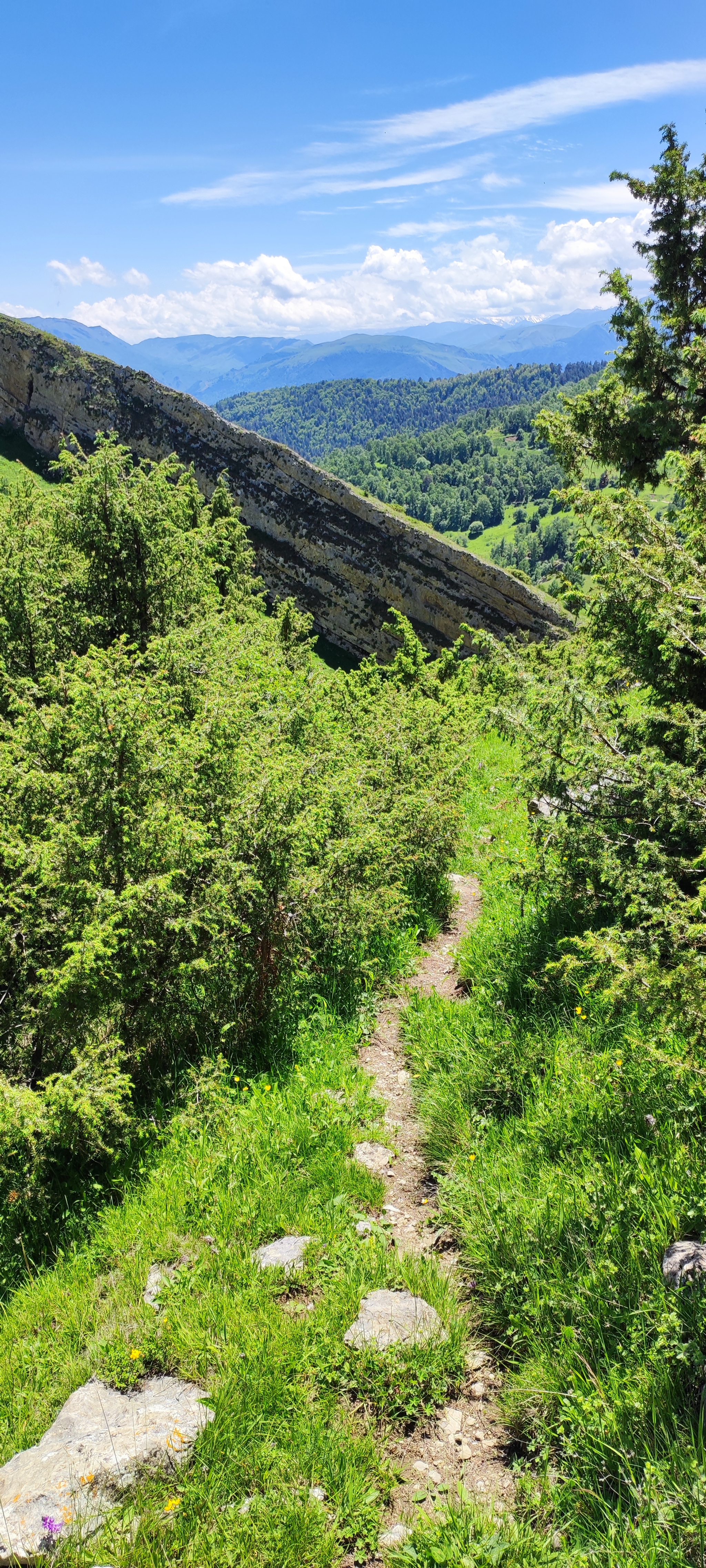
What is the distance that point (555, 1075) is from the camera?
466cm

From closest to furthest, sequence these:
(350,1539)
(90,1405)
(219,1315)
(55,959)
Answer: (350,1539) → (90,1405) → (219,1315) → (55,959)

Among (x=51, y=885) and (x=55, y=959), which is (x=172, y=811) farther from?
(x=55, y=959)

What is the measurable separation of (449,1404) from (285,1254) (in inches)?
43.7

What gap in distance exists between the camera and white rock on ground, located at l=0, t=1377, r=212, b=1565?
2.66 metres

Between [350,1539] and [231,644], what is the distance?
1030 cm

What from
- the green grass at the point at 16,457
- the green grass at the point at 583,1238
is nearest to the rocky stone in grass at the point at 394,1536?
the green grass at the point at 583,1238

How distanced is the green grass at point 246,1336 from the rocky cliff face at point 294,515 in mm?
46225

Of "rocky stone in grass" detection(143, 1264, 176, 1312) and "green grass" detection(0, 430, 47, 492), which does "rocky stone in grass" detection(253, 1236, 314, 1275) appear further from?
"green grass" detection(0, 430, 47, 492)

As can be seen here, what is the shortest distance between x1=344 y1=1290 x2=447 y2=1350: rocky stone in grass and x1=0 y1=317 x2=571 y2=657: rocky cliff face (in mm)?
47079

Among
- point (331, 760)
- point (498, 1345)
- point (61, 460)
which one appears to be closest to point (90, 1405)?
point (498, 1345)

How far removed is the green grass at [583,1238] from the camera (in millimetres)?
2549

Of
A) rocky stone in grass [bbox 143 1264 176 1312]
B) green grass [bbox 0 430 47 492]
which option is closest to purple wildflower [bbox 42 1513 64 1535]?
rocky stone in grass [bbox 143 1264 176 1312]

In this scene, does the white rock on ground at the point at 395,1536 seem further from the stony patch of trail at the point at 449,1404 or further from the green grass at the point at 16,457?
the green grass at the point at 16,457

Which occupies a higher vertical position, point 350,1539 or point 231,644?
point 231,644
